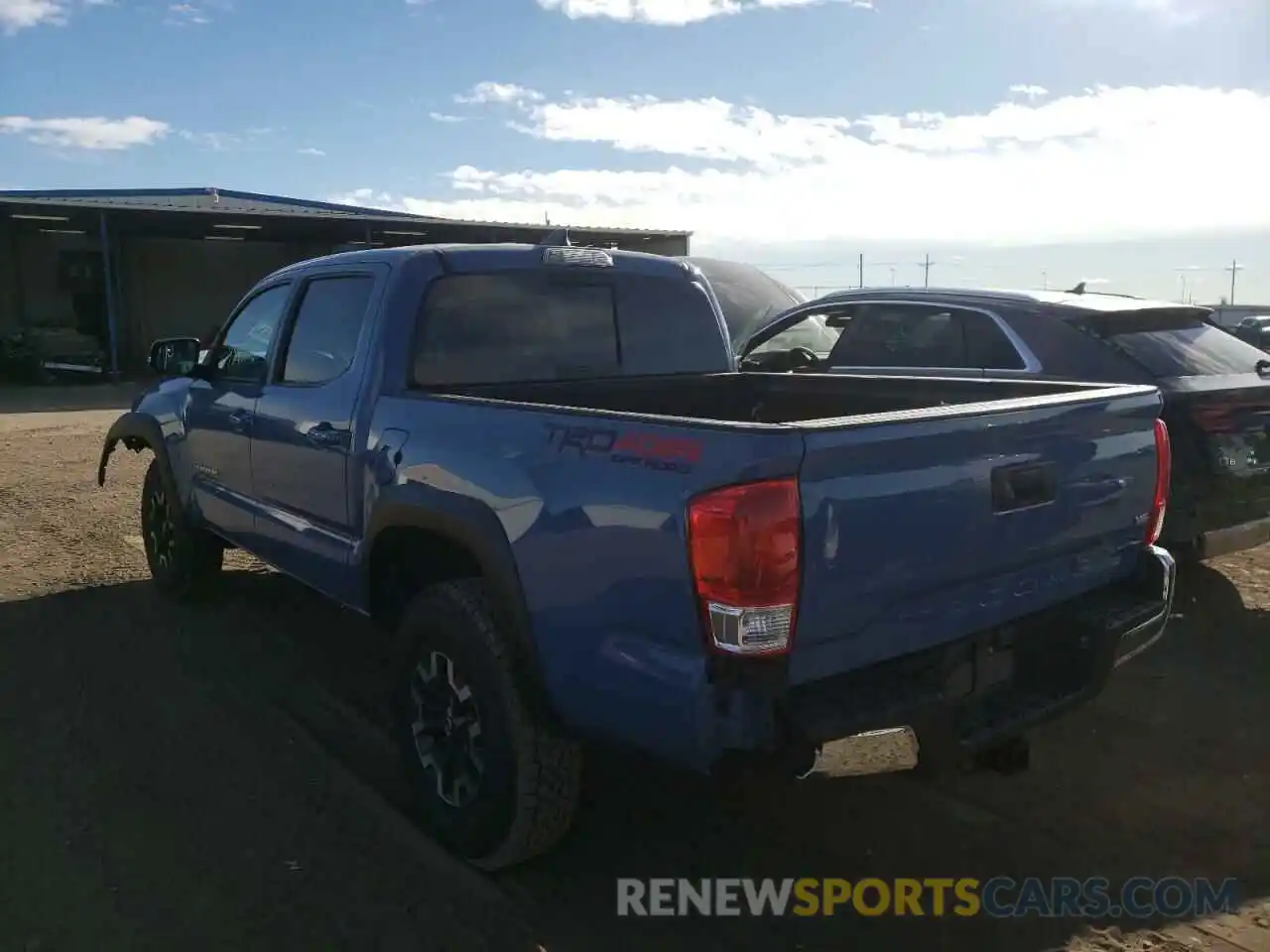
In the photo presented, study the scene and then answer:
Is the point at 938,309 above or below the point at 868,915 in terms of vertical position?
above

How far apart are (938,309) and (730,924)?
14.7 feet

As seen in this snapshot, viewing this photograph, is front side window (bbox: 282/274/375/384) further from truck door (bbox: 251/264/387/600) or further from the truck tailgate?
the truck tailgate

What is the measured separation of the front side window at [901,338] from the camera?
636 centimetres

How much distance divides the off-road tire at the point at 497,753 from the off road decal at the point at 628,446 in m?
0.58

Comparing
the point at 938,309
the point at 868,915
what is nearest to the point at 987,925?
the point at 868,915

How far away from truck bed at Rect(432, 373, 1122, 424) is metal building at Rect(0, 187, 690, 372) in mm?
23171

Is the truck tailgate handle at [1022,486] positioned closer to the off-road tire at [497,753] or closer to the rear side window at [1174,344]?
the off-road tire at [497,753]

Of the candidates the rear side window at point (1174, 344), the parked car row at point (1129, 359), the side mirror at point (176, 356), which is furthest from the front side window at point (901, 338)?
the side mirror at point (176, 356)

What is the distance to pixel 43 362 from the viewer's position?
23844mm

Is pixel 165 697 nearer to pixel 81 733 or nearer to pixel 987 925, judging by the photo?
pixel 81 733

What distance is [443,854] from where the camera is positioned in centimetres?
329

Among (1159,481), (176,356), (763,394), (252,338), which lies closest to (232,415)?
(252,338)

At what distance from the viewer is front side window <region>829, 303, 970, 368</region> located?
6.36 m

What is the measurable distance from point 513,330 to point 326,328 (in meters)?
0.82
